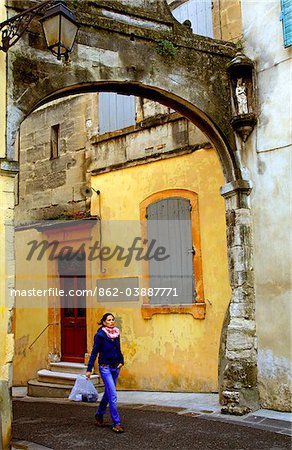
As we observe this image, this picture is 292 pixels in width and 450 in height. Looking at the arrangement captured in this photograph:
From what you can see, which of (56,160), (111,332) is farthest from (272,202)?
(56,160)

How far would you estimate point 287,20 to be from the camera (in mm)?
7781

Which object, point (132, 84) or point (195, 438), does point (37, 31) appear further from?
point (195, 438)

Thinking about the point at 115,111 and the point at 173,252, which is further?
the point at 115,111

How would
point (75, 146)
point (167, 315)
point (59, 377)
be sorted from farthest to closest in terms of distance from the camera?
point (75, 146), point (59, 377), point (167, 315)

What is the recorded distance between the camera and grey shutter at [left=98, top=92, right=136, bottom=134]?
10984mm

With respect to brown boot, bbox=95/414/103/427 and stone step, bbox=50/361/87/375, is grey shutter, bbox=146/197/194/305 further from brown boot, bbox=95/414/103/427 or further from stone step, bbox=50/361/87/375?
brown boot, bbox=95/414/103/427

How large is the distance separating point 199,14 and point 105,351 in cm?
621

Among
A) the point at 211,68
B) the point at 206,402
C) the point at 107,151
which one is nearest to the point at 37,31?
the point at 211,68

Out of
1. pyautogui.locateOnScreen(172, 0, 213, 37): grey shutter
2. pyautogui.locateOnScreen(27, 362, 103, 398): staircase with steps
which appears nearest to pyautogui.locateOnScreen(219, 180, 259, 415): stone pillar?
pyautogui.locateOnScreen(172, 0, 213, 37): grey shutter

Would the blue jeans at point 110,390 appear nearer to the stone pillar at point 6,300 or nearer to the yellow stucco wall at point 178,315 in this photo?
the stone pillar at point 6,300

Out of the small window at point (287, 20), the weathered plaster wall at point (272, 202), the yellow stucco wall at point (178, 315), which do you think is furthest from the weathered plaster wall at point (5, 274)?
the yellow stucco wall at point (178, 315)

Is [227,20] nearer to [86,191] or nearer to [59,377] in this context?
[86,191]

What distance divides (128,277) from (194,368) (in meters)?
2.19

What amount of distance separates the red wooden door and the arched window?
1.80 m
